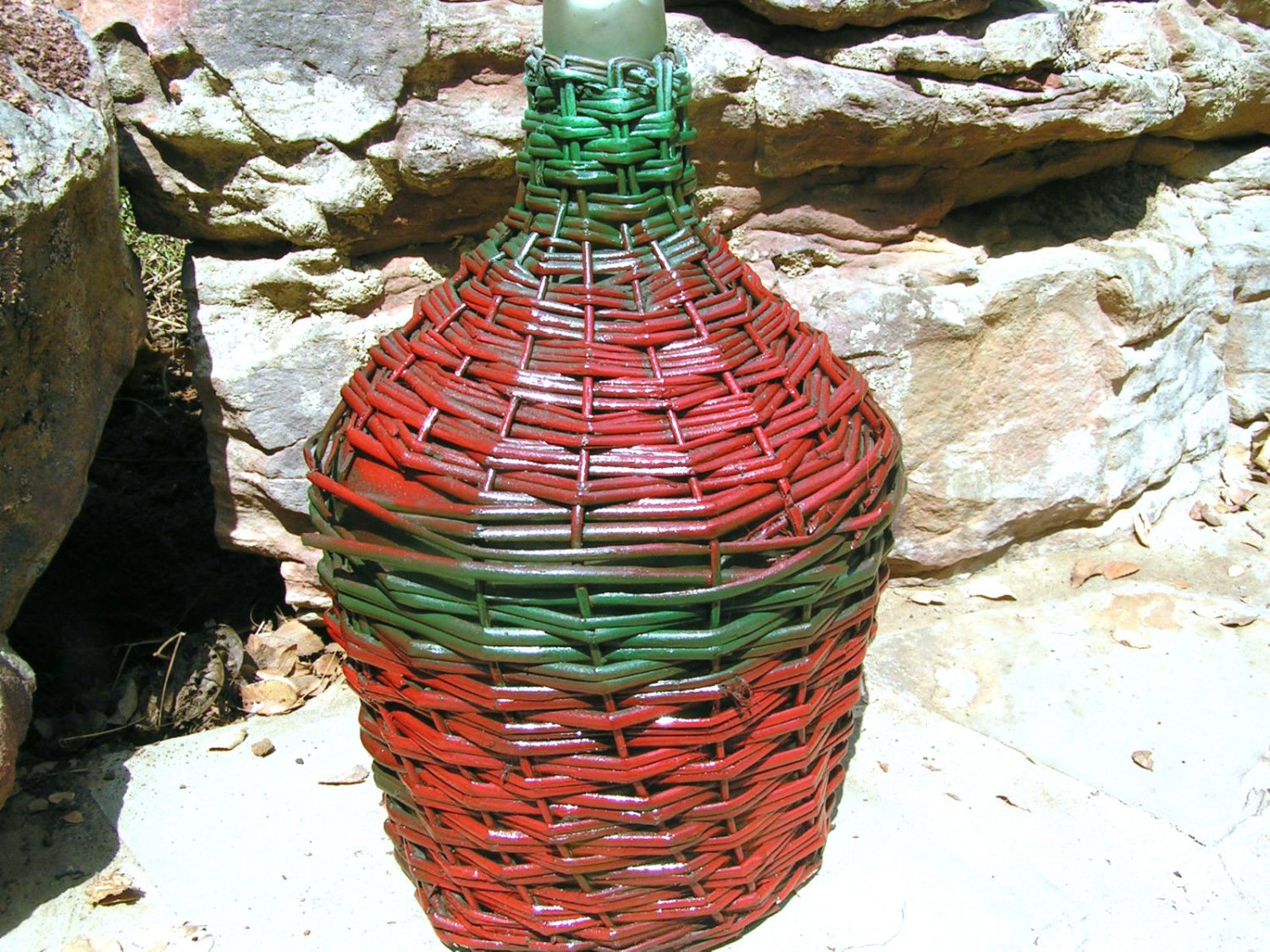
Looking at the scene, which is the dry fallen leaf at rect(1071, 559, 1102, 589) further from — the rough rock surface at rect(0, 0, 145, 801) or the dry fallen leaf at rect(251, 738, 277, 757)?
the rough rock surface at rect(0, 0, 145, 801)

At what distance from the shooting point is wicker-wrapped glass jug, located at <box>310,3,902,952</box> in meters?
1.55

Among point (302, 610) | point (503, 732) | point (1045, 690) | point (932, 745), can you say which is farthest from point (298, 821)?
point (1045, 690)

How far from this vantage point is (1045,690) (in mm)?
2561

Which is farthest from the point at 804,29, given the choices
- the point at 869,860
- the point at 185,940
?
the point at 185,940

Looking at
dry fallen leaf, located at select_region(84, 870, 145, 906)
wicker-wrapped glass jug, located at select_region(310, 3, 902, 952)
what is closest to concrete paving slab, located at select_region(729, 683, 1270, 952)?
wicker-wrapped glass jug, located at select_region(310, 3, 902, 952)

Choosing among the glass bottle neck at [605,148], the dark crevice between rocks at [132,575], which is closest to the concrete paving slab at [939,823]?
the dark crevice between rocks at [132,575]

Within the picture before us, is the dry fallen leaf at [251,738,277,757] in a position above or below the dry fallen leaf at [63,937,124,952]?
below

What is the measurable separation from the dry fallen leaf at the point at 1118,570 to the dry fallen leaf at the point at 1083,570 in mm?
18

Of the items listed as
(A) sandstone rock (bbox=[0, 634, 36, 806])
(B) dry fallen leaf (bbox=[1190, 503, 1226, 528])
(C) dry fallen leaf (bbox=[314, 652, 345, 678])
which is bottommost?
(C) dry fallen leaf (bbox=[314, 652, 345, 678])

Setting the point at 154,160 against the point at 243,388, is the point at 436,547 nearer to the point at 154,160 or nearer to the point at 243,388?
the point at 243,388

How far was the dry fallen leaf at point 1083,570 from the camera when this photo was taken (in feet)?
9.51

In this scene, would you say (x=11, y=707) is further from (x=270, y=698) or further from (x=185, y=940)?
(x=270, y=698)

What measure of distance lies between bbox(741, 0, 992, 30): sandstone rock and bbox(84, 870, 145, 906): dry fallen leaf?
6.47ft

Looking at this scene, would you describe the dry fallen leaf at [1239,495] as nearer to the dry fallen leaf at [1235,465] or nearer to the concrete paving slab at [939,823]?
the dry fallen leaf at [1235,465]
